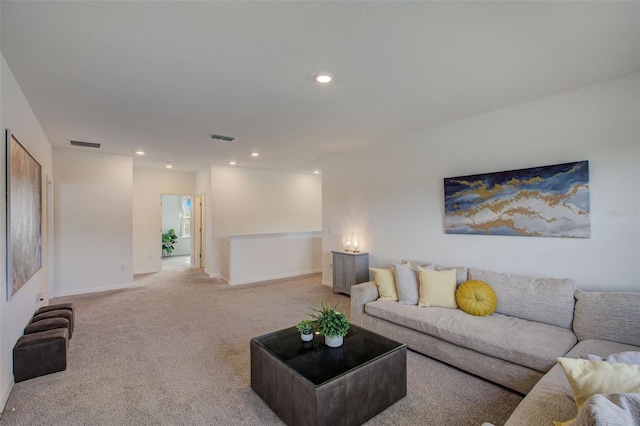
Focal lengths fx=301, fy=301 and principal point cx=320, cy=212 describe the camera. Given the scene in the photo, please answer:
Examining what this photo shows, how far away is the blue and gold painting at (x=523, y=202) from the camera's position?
2.82 m

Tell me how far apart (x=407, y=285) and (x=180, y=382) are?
234cm

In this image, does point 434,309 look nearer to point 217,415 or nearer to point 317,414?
point 317,414

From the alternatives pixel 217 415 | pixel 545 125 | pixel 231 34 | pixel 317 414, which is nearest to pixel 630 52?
pixel 545 125

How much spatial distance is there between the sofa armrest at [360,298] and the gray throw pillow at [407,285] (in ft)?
1.02

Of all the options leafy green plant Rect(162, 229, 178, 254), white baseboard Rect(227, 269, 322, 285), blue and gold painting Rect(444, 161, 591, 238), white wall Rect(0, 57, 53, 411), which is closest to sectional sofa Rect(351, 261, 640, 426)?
blue and gold painting Rect(444, 161, 591, 238)

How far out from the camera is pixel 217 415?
208 centimetres

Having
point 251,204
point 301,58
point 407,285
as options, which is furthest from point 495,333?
point 251,204

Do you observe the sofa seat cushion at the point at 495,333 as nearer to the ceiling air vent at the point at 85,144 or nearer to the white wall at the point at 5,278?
the white wall at the point at 5,278

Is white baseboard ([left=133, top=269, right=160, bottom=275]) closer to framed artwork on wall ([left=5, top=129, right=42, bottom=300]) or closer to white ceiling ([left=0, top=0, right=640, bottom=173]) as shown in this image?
framed artwork on wall ([left=5, top=129, right=42, bottom=300])

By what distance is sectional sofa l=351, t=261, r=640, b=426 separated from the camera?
2109 millimetres

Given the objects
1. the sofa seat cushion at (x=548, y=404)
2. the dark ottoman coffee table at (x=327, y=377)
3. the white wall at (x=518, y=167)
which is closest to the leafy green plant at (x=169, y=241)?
the white wall at (x=518, y=167)

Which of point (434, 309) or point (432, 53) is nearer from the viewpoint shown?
point (432, 53)

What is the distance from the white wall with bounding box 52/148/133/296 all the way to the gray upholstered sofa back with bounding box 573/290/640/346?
21.9ft

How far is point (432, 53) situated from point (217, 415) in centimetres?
299
